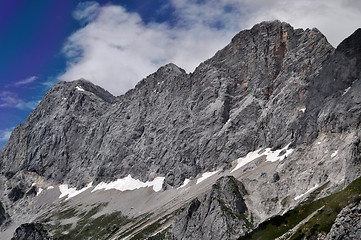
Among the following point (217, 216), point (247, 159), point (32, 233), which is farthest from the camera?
point (32, 233)

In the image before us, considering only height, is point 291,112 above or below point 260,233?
above

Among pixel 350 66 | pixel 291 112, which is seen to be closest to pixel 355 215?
pixel 350 66

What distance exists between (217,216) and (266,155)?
164 feet

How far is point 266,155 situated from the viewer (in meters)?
144

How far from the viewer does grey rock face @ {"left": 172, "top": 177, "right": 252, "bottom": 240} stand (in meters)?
98.3

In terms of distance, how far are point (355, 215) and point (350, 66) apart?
330 ft

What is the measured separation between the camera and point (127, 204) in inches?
7279

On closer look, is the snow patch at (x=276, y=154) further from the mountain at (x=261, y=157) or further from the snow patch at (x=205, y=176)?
the snow patch at (x=205, y=176)

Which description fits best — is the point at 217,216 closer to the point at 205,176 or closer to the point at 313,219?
the point at 313,219

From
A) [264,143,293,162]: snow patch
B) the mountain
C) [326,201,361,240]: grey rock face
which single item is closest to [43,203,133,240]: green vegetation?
the mountain

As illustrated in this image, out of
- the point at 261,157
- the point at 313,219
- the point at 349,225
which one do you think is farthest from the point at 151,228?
the point at 349,225

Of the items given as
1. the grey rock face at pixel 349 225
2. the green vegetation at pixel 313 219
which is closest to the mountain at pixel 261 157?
the grey rock face at pixel 349 225

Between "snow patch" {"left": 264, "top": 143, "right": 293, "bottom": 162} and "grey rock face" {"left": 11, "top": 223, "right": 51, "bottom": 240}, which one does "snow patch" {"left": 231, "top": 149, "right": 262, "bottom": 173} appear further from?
"grey rock face" {"left": 11, "top": 223, "right": 51, "bottom": 240}

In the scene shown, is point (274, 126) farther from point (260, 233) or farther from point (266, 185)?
point (260, 233)
